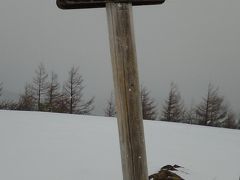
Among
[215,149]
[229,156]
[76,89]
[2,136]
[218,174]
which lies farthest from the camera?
[76,89]

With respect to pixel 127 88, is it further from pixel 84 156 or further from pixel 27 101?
pixel 27 101

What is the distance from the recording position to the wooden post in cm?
185

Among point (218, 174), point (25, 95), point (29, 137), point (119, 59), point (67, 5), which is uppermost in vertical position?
point (25, 95)

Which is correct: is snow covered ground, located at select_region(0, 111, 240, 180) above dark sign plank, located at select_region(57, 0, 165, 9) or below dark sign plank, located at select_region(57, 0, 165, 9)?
below

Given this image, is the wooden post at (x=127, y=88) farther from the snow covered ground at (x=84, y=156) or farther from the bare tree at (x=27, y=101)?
the bare tree at (x=27, y=101)

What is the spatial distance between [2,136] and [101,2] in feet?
14.0

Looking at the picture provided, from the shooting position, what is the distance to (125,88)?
1870 millimetres

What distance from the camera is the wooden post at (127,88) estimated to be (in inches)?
72.8

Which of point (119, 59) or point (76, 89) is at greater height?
point (76, 89)

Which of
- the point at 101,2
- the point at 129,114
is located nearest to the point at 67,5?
the point at 101,2

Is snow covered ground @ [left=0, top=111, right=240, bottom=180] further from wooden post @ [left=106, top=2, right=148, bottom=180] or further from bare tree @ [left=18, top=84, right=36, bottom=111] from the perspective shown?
bare tree @ [left=18, top=84, right=36, bottom=111]

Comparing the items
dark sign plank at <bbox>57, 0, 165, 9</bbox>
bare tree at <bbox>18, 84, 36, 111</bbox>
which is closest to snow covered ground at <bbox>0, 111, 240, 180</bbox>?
dark sign plank at <bbox>57, 0, 165, 9</bbox>

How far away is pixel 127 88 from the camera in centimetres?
187

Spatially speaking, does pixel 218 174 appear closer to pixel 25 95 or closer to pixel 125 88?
pixel 125 88
